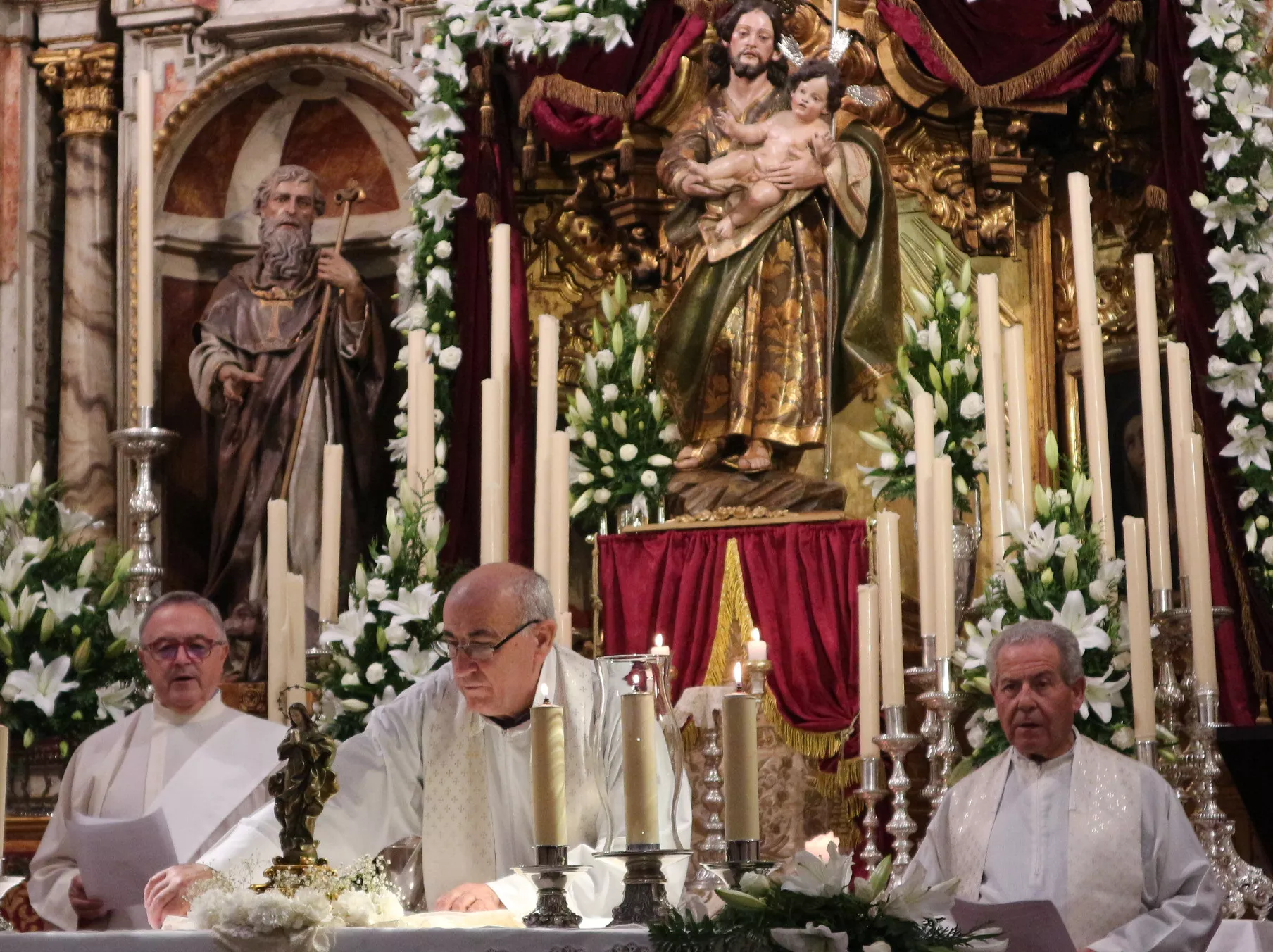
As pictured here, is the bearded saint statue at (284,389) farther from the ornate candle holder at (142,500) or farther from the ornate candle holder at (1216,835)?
the ornate candle holder at (1216,835)

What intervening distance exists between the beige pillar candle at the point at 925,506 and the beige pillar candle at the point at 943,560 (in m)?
0.02

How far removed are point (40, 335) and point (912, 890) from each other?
642 cm

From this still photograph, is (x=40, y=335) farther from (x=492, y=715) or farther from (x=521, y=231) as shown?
(x=492, y=715)

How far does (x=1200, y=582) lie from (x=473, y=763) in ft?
6.50

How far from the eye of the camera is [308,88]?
30.6ft

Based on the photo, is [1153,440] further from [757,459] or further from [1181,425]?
[757,459]

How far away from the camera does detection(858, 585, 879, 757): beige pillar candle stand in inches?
231

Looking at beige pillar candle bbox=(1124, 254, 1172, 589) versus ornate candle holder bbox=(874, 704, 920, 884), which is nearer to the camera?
ornate candle holder bbox=(874, 704, 920, 884)

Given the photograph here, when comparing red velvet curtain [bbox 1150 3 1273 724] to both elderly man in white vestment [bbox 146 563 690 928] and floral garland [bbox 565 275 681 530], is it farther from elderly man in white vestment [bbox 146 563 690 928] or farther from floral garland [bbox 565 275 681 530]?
elderly man in white vestment [bbox 146 563 690 928]

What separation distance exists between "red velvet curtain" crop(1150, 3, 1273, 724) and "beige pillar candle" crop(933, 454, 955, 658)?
1.30 metres

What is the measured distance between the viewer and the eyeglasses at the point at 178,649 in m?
6.21

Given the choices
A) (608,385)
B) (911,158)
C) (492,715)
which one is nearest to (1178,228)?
(911,158)

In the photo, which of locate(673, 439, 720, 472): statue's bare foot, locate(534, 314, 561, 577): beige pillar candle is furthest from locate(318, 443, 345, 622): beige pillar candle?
Result: locate(673, 439, 720, 472): statue's bare foot

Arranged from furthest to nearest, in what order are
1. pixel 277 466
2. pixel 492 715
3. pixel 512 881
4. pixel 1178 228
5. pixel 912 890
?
1. pixel 277 466
2. pixel 1178 228
3. pixel 492 715
4. pixel 512 881
5. pixel 912 890
